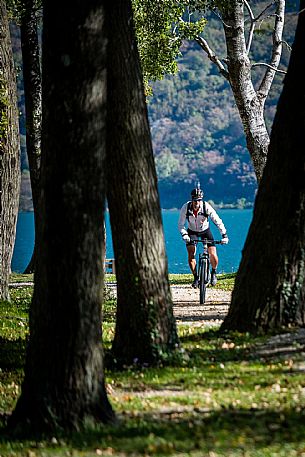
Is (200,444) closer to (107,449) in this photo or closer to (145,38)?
(107,449)

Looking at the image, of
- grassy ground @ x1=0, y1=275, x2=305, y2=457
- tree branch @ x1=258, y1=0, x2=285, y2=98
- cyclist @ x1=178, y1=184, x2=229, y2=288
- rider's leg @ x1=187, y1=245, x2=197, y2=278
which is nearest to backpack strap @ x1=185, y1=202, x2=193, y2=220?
cyclist @ x1=178, y1=184, x2=229, y2=288

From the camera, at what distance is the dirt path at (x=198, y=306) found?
16.1 meters

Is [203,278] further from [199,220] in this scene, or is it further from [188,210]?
[188,210]

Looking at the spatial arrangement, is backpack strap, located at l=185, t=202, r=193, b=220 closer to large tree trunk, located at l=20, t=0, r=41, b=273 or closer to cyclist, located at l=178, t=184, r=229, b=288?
cyclist, located at l=178, t=184, r=229, b=288

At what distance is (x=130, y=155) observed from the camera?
1063 cm

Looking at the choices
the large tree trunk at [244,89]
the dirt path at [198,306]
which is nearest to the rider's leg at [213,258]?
the dirt path at [198,306]

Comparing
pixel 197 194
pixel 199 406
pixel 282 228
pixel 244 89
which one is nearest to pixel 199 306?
pixel 197 194

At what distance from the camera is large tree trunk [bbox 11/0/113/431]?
8086 millimetres

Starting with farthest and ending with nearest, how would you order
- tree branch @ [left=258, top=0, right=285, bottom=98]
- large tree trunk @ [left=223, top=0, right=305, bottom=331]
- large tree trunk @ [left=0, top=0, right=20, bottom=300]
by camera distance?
tree branch @ [left=258, top=0, right=285, bottom=98]
large tree trunk @ [left=0, top=0, right=20, bottom=300]
large tree trunk @ [left=223, top=0, right=305, bottom=331]

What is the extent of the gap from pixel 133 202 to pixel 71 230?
2.62m

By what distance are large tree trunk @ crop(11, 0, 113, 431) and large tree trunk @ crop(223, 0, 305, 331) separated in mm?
3835

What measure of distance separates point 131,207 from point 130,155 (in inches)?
22.9

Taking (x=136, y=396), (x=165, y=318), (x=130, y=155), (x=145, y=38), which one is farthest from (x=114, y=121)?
(x=145, y=38)

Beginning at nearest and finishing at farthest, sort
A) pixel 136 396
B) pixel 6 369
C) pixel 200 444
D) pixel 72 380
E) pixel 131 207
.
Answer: pixel 200 444 < pixel 72 380 < pixel 136 396 < pixel 131 207 < pixel 6 369
